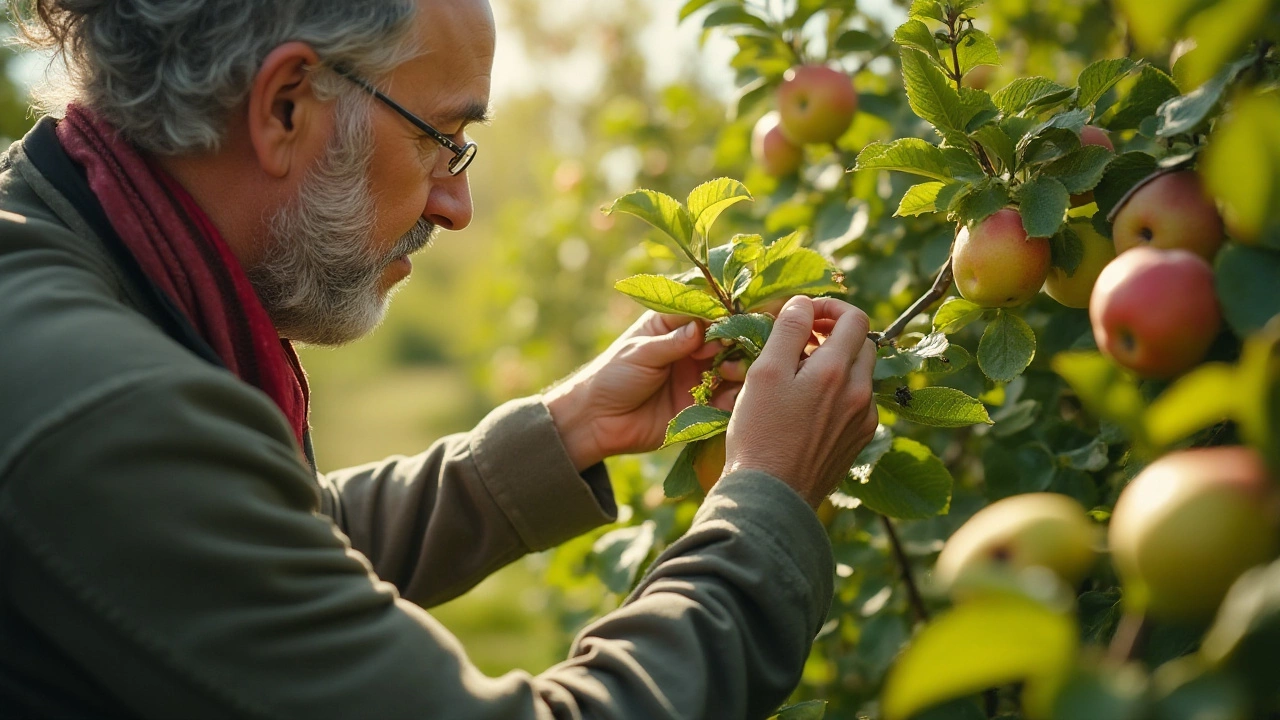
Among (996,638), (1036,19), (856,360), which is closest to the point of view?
(996,638)

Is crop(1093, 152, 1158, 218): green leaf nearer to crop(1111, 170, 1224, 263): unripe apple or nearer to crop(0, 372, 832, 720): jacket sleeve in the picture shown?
crop(1111, 170, 1224, 263): unripe apple

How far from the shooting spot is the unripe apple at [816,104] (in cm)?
197

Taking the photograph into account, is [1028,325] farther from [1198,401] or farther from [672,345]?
[1198,401]

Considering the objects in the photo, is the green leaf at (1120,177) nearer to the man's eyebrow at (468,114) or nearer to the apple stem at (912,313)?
the apple stem at (912,313)

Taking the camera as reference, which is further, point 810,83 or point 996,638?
point 810,83

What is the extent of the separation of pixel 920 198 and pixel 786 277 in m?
0.22

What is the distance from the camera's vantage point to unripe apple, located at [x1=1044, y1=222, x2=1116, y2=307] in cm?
118

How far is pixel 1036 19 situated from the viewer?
103 inches

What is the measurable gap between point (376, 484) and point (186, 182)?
0.62m

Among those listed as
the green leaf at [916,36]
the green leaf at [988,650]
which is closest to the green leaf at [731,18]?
the green leaf at [916,36]

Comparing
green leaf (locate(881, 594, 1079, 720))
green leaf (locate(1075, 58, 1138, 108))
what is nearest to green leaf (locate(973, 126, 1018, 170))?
green leaf (locate(1075, 58, 1138, 108))

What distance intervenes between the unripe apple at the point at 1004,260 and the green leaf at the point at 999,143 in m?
0.07

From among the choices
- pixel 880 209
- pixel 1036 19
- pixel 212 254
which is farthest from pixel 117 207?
pixel 1036 19

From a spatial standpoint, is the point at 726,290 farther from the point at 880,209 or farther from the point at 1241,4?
the point at 1241,4
